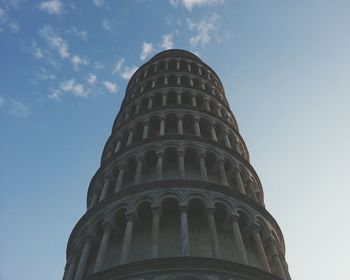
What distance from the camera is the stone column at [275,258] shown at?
1771cm

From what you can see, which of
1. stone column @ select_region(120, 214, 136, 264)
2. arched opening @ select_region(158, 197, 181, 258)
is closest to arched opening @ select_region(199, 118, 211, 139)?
arched opening @ select_region(158, 197, 181, 258)

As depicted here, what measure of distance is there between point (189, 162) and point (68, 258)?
25.3 ft

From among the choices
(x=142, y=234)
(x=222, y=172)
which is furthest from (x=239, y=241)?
(x=222, y=172)

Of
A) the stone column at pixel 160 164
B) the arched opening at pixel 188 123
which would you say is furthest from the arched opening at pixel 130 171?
the arched opening at pixel 188 123

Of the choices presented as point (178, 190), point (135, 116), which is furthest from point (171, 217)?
point (135, 116)

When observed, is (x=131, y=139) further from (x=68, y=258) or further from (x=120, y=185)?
(x=68, y=258)

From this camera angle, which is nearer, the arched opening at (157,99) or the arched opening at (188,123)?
the arched opening at (188,123)

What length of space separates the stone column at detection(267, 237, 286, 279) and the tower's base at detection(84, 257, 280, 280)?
2730 millimetres

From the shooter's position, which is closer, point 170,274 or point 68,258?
point 170,274

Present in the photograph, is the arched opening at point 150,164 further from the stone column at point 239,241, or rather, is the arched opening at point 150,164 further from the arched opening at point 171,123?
the stone column at point 239,241

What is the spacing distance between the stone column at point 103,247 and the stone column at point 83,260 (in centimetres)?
78

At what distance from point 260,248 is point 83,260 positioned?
7143 mm

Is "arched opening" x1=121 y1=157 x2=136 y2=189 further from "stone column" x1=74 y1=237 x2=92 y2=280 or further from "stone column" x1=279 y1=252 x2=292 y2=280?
"stone column" x1=279 y1=252 x2=292 y2=280

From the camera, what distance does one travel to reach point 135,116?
2764 centimetres
